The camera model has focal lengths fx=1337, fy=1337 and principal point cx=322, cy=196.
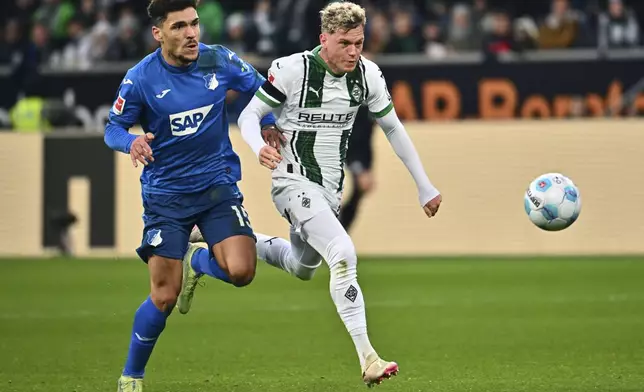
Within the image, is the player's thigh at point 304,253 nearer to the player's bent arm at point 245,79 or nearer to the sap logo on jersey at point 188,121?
the player's bent arm at point 245,79

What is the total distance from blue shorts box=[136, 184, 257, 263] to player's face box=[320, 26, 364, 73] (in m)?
0.96

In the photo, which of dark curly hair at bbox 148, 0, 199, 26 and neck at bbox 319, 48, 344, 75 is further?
neck at bbox 319, 48, 344, 75

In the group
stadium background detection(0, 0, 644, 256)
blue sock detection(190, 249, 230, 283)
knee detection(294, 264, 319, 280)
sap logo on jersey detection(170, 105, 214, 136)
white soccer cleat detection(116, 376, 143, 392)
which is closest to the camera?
white soccer cleat detection(116, 376, 143, 392)

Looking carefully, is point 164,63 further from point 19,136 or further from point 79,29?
point 79,29

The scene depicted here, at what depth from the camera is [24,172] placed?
59.1 feet

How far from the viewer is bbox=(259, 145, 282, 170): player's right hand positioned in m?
7.02

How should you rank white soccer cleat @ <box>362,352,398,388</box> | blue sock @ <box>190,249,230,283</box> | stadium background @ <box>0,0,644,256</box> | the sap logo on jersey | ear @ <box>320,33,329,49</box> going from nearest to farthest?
white soccer cleat @ <box>362,352,398,388</box> → the sap logo on jersey → ear @ <box>320,33,329,49</box> → blue sock @ <box>190,249,230,283</box> → stadium background @ <box>0,0,644,256</box>

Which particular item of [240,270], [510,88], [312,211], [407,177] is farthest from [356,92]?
[510,88]

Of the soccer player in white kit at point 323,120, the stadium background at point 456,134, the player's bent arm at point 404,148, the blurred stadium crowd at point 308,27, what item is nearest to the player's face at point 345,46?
the soccer player in white kit at point 323,120

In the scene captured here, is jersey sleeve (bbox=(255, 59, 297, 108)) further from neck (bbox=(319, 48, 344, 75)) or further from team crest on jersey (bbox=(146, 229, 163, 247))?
team crest on jersey (bbox=(146, 229, 163, 247))

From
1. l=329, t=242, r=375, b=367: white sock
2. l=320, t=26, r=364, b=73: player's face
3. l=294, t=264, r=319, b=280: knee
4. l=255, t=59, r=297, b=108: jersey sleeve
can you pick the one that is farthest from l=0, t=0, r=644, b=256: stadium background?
l=329, t=242, r=375, b=367: white sock

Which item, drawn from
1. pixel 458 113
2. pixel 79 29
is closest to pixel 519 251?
pixel 458 113

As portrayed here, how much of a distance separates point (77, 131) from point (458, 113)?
201 inches

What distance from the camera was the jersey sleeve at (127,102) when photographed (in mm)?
7129
